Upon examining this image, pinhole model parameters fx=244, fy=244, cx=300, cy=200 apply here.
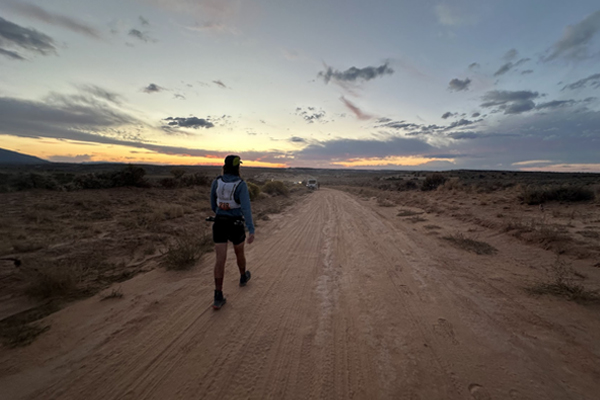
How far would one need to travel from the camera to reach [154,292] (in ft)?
14.0

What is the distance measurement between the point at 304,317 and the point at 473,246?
5.54 meters

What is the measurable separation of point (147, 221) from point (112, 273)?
3.80m

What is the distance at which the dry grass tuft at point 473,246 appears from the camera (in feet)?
20.5

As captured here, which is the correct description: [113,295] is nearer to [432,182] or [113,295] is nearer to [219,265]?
[219,265]

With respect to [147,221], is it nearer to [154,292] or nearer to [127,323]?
[154,292]

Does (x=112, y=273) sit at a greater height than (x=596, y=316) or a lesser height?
lesser

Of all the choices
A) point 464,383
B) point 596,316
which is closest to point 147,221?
point 464,383

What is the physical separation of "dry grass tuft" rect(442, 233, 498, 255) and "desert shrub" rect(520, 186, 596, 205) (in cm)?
671

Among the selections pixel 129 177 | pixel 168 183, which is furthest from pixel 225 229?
pixel 168 183

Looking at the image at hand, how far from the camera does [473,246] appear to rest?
21.6ft

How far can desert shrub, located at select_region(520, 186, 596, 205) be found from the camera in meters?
10.3

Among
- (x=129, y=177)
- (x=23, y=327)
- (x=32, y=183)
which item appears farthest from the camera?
(x=129, y=177)

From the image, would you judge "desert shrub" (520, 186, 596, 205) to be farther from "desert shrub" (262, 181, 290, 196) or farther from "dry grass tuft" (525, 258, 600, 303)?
"desert shrub" (262, 181, 290, 196)

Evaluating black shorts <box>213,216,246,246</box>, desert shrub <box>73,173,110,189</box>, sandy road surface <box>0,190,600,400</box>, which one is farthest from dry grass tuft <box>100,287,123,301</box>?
desert shrub <box>73,173,110,189</box>
